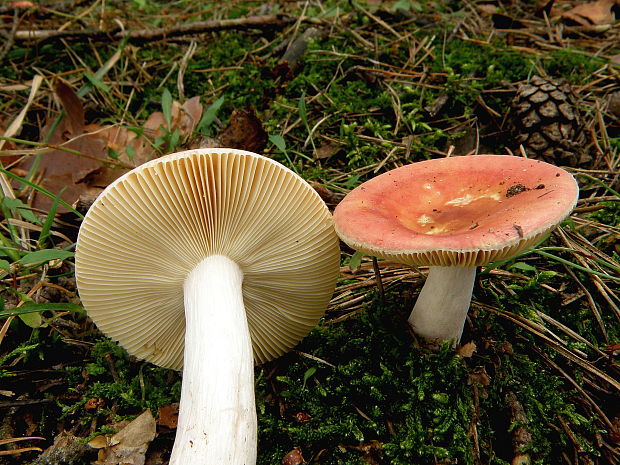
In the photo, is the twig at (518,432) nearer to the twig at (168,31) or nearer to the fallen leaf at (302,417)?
the fallen leaf at (302,417)

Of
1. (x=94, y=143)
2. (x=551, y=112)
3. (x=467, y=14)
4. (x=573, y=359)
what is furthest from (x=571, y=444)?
(x=467, y=14)

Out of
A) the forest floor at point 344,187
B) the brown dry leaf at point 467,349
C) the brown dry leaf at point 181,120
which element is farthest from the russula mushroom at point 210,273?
the brown dry leaf at point 181,120

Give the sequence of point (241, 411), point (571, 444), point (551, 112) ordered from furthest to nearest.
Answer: point (551, 112) → point (571, 444) → point (241, 411)

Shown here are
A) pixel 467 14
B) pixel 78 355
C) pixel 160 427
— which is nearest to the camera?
pixel 160 427

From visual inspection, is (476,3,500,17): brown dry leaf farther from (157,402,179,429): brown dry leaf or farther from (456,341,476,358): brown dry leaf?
(157,402,179,429): brown dry leaf

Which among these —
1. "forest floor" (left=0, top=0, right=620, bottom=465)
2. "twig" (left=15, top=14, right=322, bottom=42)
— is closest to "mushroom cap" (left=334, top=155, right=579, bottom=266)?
"forest floor" (left=0, top=0, right=620, bottom=465)

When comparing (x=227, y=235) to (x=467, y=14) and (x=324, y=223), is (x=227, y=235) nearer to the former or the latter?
(x=324, y=223)

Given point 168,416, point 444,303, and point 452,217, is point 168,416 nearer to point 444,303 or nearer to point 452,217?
point 444,303
